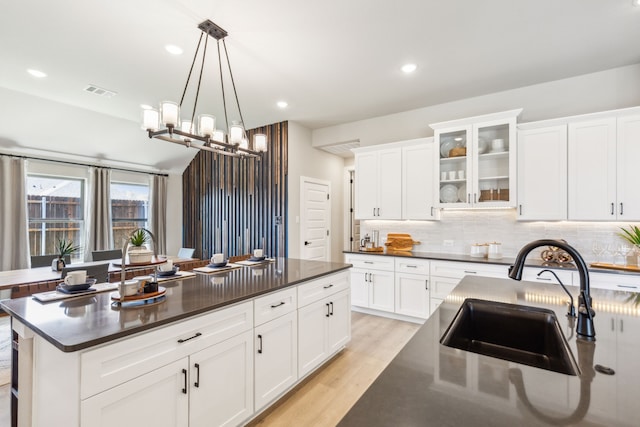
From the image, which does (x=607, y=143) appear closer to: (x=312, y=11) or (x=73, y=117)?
(x=312, y=11)

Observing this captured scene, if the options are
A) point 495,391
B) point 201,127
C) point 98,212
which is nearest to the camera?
point 495,391

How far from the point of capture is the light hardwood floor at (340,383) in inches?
80.4

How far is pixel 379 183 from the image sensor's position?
4.40 metres

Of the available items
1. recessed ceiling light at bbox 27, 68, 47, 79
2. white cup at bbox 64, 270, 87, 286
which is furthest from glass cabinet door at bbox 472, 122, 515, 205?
recessed ceiling light at bbox 27, 68, 47, 79

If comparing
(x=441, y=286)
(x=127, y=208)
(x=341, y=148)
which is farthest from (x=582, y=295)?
(x=127, y=208)

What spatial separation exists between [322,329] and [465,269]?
77.7 inches

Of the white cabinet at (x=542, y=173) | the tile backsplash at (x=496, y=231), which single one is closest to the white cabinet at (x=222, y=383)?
the tile backsplash at (x=496, y=231)

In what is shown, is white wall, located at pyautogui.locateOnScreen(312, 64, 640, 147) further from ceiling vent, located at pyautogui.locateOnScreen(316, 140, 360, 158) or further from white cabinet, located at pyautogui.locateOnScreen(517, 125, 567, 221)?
ceiling vent, located at pyautogui.locateOnScreen(316, 140, 360, 158)

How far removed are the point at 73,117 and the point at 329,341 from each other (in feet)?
16.4

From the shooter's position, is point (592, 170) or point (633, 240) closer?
point (633, 240)

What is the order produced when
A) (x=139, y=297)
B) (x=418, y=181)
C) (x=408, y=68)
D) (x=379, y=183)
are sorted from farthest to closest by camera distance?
(x=379, y=183) → (x=418, y=181) → (x=408, y=68) → (x=139, y=297)

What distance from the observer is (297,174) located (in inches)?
198

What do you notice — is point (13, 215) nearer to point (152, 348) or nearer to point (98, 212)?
point (98, 212)

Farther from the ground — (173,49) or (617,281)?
(173,49)
